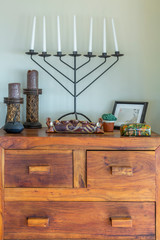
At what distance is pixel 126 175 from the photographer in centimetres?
140

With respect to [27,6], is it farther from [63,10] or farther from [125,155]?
[125,155]

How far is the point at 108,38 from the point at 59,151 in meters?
0.84

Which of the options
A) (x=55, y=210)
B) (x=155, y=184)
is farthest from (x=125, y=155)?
(x=55, y=210)

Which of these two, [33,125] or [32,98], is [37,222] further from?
[32,98]

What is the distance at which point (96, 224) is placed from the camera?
1417 mm

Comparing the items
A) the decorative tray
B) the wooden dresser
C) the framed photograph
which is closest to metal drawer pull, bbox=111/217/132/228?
the wooden dresser

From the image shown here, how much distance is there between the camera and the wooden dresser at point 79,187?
140cm

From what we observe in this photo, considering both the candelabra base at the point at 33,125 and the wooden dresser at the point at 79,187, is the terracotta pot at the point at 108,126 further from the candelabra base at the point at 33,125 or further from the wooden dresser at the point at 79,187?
the candelabra base at the point at 33,125

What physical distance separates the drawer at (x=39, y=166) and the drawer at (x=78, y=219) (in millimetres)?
105

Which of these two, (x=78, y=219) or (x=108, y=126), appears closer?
(x=78, y=219)

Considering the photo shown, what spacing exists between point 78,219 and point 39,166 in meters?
0.32

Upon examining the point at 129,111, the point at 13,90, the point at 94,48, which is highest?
the point at 94,48

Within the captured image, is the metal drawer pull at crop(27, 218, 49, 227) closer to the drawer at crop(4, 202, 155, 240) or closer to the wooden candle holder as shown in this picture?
the drawer at crop(4, 202, 155, 240)

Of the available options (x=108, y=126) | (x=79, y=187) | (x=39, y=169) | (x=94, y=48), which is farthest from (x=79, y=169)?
(x=94, y=48)
